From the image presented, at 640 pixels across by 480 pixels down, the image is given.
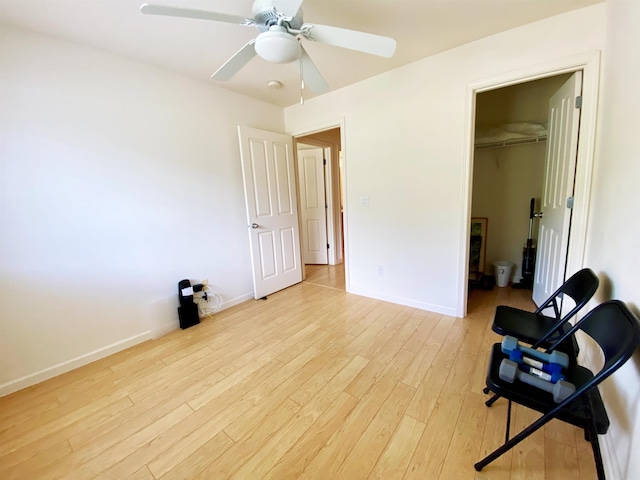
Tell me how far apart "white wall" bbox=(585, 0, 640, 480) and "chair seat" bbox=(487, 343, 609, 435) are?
0.09 metres

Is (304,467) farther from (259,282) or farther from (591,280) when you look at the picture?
(259,282)

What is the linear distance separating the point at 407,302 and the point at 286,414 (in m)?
1.73

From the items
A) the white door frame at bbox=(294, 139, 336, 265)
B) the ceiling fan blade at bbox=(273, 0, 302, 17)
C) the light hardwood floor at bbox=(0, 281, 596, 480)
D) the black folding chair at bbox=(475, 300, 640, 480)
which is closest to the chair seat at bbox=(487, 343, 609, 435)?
the black folding chair at bbox=(475, 300, 640, 480)

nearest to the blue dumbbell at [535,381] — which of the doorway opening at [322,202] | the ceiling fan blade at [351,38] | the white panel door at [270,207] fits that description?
the ceiling fan blade at [351,38]

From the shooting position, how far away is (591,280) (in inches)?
54.8

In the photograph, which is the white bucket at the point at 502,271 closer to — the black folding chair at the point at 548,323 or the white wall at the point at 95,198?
the black folding chair at the point at 548,323

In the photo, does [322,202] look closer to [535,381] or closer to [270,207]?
[270,207]

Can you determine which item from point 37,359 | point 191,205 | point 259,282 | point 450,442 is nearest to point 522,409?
point 450,442

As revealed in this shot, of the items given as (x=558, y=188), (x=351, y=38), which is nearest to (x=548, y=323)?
(x=558, y=188)

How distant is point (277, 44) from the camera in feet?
4.25

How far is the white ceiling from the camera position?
1.58 m

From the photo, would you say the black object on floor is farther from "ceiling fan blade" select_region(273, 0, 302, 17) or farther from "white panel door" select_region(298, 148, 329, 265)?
"ceiling fan blade" select_region(273, 0, 302, 17)

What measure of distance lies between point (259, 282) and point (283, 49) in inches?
94.6

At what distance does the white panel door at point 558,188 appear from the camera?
1.91 m
